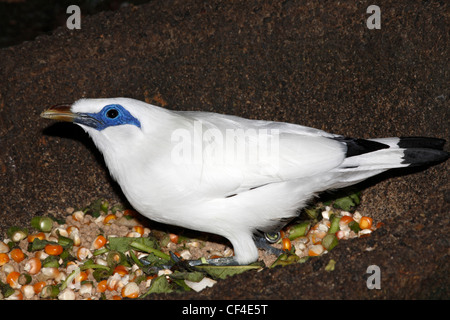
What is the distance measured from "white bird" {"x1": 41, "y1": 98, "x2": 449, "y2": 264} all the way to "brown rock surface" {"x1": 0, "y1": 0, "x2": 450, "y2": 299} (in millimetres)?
900

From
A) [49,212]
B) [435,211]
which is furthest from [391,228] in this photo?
[49,212]

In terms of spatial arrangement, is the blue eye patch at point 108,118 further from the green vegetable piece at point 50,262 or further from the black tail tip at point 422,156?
the black tail tip at point 422,156

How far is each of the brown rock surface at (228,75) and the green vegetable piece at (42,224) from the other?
8cm

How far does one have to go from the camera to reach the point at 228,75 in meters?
4.99

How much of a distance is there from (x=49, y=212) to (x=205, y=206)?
1.76 metres

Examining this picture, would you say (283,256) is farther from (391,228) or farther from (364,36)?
(364,36)

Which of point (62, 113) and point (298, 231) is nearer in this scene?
point (62, 113)

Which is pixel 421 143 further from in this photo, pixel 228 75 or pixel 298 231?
pixel 228 75

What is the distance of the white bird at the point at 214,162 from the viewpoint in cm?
377

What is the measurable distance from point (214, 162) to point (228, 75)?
4.58 ft

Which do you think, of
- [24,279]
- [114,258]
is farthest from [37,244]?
[114,258]

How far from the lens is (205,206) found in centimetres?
385

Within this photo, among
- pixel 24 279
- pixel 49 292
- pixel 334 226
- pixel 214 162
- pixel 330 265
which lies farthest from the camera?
pixel 334 226

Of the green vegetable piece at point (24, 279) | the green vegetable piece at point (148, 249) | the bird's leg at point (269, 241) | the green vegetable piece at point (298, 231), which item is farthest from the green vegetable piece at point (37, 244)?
the green vegetable piece at point (298, 231)
